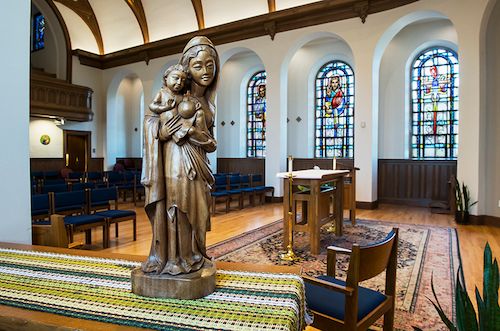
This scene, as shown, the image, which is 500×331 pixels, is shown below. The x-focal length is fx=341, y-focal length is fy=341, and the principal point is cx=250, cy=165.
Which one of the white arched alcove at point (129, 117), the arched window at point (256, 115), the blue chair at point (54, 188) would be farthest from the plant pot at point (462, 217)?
the white arched alcove at point (129, 117)

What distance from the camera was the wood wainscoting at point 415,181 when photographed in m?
9.47

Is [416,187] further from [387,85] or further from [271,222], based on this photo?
[271,222]

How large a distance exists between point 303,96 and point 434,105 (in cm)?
414

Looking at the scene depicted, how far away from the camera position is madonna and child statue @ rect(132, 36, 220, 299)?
108 cm

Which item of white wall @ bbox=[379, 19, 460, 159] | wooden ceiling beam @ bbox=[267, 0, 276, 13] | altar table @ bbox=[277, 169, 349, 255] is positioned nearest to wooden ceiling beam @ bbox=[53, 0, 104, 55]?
wooden ceiling beam @ bbox=[267, 0, 276, 13]

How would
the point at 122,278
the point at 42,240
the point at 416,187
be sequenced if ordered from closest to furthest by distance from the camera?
the point at 122,278 → the point at 42,240 → the point at 416,187

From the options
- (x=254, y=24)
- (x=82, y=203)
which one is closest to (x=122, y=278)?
(x=82, y=203)

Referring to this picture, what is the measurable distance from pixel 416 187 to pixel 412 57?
12.7 feet

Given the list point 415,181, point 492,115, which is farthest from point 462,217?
point 415,181

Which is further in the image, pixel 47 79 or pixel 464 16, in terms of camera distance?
pixel 47 79

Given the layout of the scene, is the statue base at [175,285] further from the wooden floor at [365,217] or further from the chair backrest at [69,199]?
the chair backrest at [69,199]

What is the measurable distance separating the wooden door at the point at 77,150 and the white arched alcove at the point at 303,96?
27.2 ft

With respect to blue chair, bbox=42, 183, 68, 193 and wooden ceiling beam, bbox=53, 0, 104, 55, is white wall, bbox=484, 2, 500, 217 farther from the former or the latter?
wooden ceiling beam, bbox=53, 0, 104, 55

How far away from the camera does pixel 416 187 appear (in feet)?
32.3
